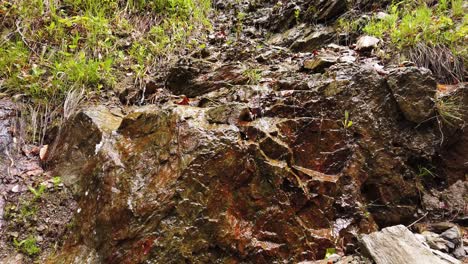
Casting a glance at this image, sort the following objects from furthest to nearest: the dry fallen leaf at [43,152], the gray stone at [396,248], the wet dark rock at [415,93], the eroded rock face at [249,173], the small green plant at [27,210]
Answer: the dry fallen leaf at [43,152] < the wet dark rock at [415,93] < the small green plant at [27,210] < the eroded rock face at [249,173] < the gray stone at [396,248]

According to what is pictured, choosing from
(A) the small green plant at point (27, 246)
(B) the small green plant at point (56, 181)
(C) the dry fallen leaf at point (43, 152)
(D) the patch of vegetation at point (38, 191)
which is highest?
(C) the dry fallen leaf at point (43, 152)

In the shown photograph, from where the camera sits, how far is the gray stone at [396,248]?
6.59ft

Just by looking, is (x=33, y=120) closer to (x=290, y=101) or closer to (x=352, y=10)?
(x=290, y=101)

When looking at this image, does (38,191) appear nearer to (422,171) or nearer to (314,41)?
(422,171)

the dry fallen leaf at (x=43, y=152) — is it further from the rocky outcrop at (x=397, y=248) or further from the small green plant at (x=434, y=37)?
the small green plant at (x=434, y=37)

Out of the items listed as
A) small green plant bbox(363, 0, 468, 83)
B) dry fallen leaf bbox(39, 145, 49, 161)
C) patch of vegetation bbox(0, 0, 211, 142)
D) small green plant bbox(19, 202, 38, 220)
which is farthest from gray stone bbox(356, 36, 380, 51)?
small green plant bbox(19, 202, 38, 220)

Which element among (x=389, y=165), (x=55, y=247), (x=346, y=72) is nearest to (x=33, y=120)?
(x=55, y=247)

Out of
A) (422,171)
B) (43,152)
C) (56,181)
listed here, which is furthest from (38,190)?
(422,171)

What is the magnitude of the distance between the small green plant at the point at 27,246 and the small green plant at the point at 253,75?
2.45m

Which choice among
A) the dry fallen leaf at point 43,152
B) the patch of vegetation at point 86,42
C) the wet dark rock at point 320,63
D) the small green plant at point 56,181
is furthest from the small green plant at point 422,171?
the dry fallen leaf at point 43,152

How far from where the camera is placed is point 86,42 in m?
4.20

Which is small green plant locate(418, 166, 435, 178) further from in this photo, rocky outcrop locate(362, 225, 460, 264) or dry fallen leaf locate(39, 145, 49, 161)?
dry fallen leaf locate(39, 145, 49, 161)

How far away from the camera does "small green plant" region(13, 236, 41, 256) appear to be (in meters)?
2.71

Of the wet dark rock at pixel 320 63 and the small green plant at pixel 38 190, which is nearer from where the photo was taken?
the small green plant at pixel 38 190
